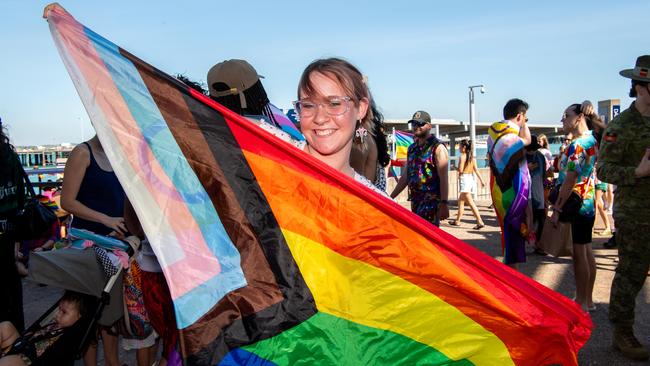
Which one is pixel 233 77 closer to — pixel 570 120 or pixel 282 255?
pixel 282 255

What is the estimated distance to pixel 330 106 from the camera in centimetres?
255

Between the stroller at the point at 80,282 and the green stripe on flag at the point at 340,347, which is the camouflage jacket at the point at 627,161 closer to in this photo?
the green stripe on flag at the point at 340,347

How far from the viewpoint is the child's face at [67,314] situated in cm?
325

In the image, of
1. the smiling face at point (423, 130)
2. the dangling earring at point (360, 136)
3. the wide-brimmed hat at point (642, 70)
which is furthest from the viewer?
the smiling face at point (423, 130)

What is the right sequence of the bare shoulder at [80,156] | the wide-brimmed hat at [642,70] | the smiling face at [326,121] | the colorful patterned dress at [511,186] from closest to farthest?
the smiling face at [326,121] → the bare shoulder at [80,156] → the wide-brimmed hat at [642,70] → the colorful patterned dress at [511,186]

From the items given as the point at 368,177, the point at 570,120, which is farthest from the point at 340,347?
the point at 570,120

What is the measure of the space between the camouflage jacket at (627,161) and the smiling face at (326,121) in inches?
106

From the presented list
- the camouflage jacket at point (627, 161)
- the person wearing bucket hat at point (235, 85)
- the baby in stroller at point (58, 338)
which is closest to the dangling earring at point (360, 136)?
the person wearing bucket hat at point (235, 85)

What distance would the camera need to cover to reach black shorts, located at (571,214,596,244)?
17.0 feet

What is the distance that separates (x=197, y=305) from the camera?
6.63 ft

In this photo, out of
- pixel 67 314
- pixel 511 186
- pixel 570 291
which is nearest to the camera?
pixel 67 314

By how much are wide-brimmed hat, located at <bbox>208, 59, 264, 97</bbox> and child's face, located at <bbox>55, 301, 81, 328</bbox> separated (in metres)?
1.47

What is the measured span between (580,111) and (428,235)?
4.05 metres

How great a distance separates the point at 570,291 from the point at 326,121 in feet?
16.1
